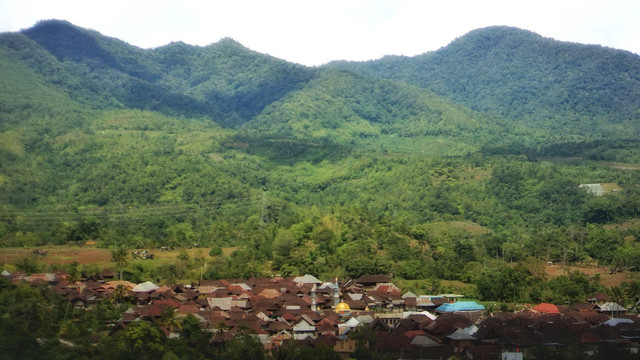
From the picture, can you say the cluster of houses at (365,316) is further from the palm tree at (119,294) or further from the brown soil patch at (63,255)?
the brown soil patch at (63,255)

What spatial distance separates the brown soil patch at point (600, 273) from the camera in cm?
6469

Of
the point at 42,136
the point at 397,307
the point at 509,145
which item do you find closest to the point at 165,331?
the point at 397,307

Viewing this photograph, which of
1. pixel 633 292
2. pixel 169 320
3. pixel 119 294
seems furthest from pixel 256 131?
pixel 169 320

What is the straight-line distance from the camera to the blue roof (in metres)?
54.3

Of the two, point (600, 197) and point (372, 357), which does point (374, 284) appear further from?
point (600, 197)

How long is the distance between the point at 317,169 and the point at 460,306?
66460mm

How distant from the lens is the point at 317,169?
120 meters

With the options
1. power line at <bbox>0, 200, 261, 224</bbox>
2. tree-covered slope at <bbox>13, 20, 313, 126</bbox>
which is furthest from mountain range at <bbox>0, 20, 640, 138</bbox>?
power line at <bbox>0, 200, 261, 224</bbox>

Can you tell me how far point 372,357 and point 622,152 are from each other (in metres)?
87.6

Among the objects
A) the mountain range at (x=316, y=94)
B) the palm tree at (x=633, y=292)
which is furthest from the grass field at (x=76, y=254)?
the mountain range at (x=316, y=94)

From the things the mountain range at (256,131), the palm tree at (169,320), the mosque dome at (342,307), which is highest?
the mountain range at (256,131)

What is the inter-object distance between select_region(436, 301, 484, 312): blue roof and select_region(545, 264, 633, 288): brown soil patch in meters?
13.3

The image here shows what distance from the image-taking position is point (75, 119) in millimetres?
124750

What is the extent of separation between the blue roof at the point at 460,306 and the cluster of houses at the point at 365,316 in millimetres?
64
